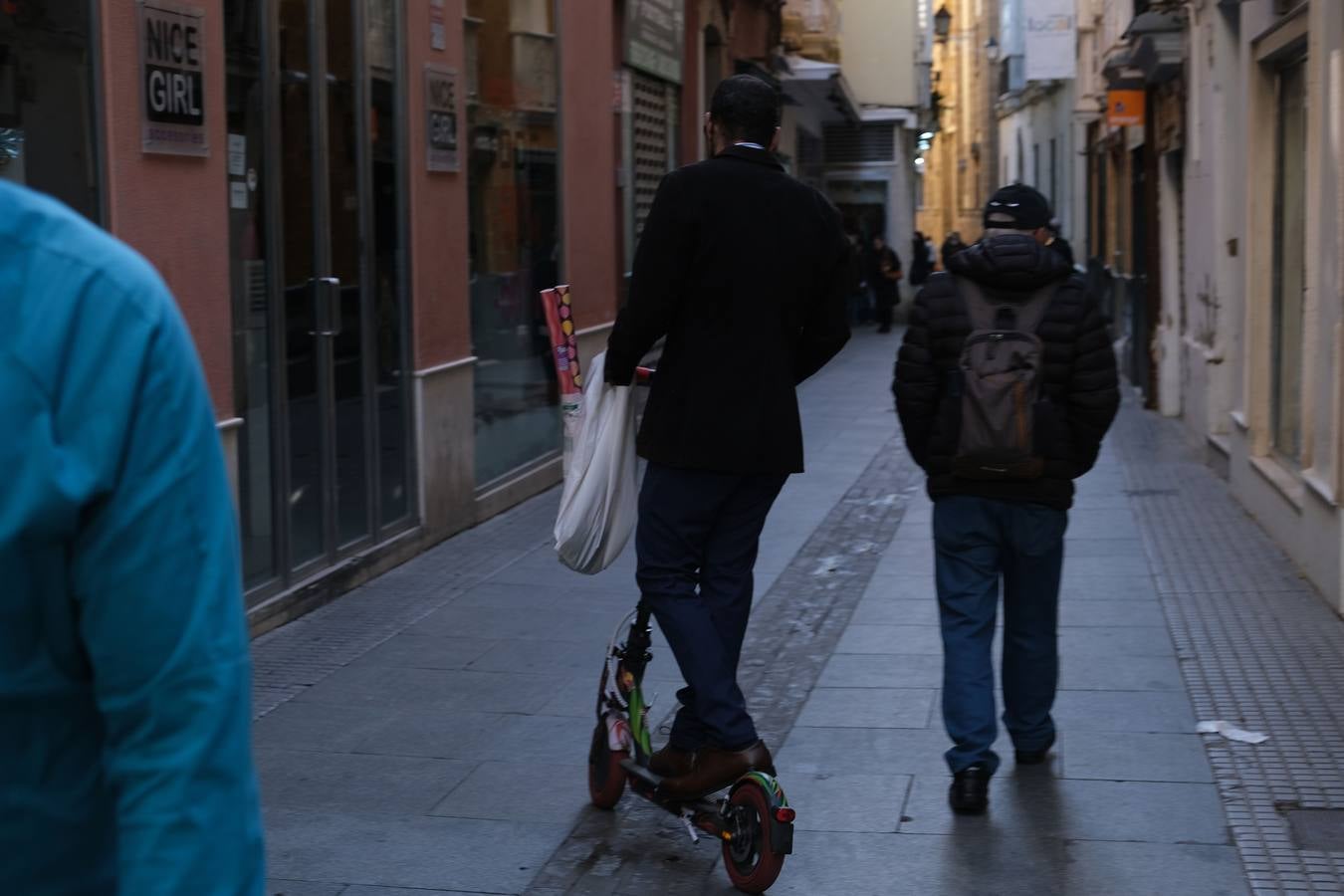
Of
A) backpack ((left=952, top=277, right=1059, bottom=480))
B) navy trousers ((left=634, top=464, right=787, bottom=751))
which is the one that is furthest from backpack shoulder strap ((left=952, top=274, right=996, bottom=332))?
navy trousers ((left=634, top=464, right=787, bottom=751))

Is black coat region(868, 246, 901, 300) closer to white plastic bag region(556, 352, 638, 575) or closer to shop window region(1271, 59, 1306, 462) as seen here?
shop window region(1271, 59, 1306, 462)

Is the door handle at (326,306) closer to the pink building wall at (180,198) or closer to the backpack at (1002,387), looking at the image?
the pink building wall at (180,198)

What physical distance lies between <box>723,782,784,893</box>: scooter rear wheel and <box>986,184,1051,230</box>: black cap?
5.75 feet

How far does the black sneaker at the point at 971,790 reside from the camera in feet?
16.8

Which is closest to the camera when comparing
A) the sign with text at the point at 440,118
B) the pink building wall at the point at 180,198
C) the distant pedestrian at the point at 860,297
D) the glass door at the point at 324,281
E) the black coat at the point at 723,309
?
the black coat at the point at 723,309

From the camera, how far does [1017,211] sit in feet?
17.0

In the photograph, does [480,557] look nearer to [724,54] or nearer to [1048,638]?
[1048,638]

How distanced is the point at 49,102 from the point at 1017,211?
3.27 meters

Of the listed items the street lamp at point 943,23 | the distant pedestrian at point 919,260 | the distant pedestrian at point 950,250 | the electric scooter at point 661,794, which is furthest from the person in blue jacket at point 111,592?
the street lamp at point 943,23

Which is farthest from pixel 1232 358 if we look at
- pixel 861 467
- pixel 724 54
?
pixel 724 54

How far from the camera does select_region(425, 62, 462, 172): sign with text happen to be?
386 inches

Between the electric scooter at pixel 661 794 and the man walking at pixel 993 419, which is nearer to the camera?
the electric scooter at pixel 661 794

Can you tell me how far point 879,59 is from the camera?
1540 inches

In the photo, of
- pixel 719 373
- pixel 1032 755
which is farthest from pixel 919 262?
pixel 719 373
